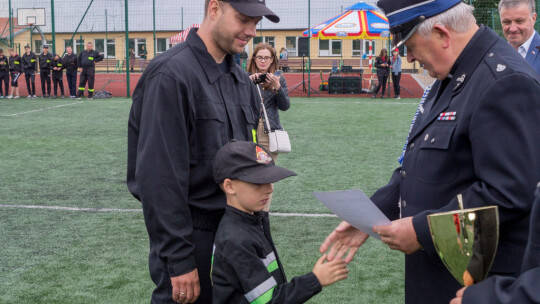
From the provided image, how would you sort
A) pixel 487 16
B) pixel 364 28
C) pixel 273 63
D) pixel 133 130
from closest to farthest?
pixel 133 130 < pixel 273 63 < pixel 487 16 < pixel 364 28

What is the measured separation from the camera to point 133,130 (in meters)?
2.98

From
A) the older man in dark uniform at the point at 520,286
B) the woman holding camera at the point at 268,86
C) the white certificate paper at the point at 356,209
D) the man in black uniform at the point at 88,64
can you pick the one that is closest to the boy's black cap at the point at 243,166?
the white certificate paper at the point at 356,209

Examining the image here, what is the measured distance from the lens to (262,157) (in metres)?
2.82

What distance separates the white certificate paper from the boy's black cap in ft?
0.94

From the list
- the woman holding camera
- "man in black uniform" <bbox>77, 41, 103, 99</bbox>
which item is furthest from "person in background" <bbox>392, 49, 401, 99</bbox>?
the woman holding camera

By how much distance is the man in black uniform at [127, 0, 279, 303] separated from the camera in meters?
2.72

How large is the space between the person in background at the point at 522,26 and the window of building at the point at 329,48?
39760 mm

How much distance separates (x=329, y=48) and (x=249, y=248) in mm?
43587

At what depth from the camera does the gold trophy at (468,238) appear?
169 centimetres

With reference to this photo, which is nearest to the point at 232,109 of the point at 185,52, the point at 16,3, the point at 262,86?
the point at 185,52

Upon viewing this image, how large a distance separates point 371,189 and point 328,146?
372 centimetres

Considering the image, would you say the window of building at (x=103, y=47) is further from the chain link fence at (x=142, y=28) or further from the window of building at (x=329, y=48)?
→ the window of building at (x=329, y=48)

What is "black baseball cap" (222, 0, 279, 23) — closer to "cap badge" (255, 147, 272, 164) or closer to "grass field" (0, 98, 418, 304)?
"cap badge" (255, 147, 272, 164)

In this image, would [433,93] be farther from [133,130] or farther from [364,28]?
[364,28]
